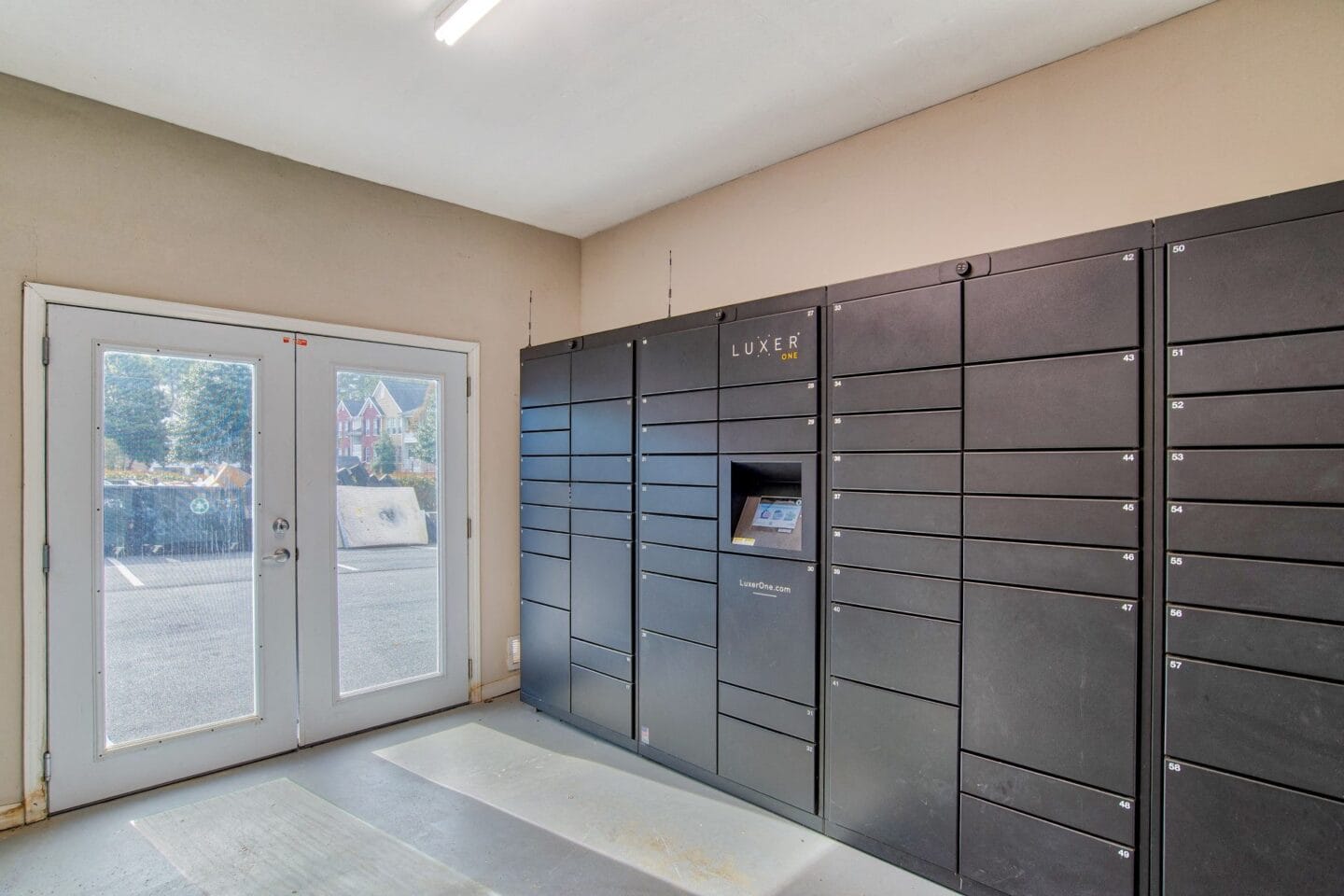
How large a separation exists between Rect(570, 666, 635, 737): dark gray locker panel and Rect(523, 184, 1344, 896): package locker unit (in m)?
0.39

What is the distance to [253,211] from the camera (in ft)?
10.0

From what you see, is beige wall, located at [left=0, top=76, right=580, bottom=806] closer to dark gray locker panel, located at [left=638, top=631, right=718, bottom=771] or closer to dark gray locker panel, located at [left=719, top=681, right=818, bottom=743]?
dark gray locker panel, located at [left=638, top=631, right=718, bottom=771]

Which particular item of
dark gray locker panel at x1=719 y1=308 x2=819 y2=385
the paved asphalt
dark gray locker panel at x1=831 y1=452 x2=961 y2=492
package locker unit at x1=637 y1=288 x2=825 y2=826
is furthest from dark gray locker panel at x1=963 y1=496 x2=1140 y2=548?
the paved asphalt

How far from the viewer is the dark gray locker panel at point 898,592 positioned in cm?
213

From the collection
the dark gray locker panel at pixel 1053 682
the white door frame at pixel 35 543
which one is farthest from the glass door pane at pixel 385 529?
the dark gray locker panel at pixel 1053 682

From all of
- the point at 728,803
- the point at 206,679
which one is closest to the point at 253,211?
the point at 206,679

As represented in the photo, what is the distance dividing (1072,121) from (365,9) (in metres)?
2.45

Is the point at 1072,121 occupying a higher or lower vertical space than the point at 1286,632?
higher

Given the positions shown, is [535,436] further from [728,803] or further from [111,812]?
[111,812]

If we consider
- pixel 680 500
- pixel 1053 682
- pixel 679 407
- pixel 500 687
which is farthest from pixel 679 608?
pixel 500 687

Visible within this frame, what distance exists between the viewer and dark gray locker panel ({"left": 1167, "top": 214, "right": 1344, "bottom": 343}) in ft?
5.07

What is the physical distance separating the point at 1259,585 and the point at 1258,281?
2.49ft

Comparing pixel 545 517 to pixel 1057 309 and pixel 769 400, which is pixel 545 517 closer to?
pixel 769 400

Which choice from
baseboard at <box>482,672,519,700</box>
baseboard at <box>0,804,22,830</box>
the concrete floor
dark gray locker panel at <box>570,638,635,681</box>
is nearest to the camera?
the concrete floor
